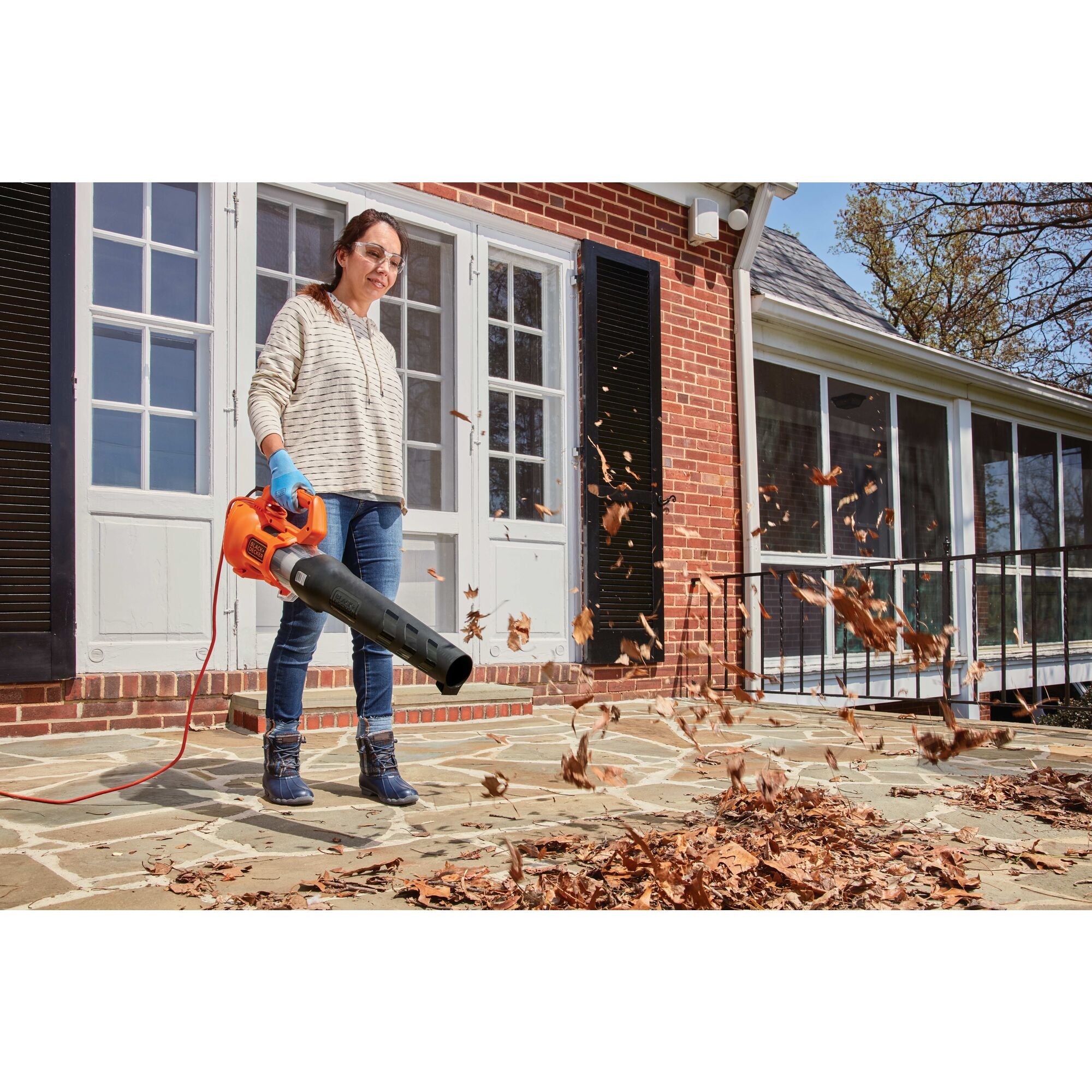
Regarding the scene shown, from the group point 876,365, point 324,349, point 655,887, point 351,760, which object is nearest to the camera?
point 655,887

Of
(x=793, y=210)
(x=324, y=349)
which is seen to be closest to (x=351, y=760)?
(x=324, y=349)

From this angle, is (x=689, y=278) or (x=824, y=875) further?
(x=689, y=278)

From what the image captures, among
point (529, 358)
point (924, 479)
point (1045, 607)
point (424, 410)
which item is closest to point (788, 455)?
point (924, 479)

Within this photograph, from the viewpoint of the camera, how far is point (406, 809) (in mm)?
2451

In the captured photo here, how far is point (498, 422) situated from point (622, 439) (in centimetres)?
83

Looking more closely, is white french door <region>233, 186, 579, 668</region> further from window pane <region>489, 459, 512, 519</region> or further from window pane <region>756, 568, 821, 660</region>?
window pane <region>756, 568, 821, 660</region>

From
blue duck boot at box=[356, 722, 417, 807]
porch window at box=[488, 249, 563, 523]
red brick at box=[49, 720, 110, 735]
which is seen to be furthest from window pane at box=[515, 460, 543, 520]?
blue duck boot at box=[356, 722, 417, 807]

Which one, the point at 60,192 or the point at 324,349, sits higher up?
the point at 60,192

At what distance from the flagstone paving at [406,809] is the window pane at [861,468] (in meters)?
3.50

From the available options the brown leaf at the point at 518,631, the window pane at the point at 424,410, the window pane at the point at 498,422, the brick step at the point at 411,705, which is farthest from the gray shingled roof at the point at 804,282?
the brick step at the point at 411,705

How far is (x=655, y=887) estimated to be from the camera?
174 centimetres

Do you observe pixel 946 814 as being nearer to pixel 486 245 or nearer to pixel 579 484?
pixel 579 484

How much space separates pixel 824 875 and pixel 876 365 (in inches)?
246

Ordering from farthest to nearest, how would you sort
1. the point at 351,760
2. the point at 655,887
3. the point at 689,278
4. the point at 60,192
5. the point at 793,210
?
1. the point at 793,210
2. the point at 689,278
3. the point at 60,192
4. the point at 351,760
5. the point at 655,887
